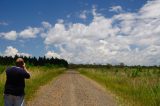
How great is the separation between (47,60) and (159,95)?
143 m

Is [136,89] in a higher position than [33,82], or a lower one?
lower

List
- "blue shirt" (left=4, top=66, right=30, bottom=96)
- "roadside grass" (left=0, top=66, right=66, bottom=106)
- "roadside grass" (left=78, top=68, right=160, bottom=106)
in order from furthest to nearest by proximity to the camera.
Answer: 1. "roadside grass" (left=0, top=66, right=66, bottom=106)
2. "roadside grass" (left=78, top=68, right=160, bottom=106)
3. "blue shirt" (left=4, top=66, right=30, bottom=96)

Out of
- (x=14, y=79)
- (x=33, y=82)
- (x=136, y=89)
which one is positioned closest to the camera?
(x=14, y=79)

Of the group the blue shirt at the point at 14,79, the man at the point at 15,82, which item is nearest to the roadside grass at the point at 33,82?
the man at the point at 15,82

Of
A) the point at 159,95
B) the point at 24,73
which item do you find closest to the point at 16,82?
the point at 24,73

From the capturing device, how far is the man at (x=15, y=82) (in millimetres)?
9945

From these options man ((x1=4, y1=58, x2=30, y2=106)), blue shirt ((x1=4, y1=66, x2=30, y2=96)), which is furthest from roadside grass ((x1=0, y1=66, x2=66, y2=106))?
blue shirt ((x1=4, y1=66, x2=30, y2=96))

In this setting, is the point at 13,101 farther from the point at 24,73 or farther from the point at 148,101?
the point at 148,101

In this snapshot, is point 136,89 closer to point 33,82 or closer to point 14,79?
point 33,82

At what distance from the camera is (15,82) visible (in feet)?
32.8

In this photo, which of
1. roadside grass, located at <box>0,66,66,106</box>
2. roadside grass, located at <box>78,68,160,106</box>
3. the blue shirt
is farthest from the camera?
roadside grass, located at <box>0,66,66,106</box>

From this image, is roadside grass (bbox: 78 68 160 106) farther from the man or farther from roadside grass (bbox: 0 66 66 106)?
the man

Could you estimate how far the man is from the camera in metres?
9.95

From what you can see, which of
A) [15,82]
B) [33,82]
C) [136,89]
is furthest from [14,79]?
[33,82]
